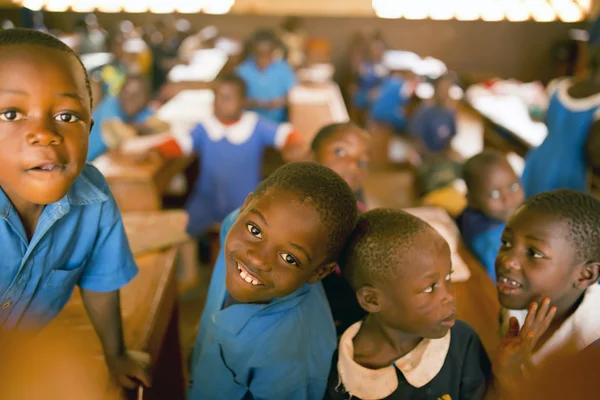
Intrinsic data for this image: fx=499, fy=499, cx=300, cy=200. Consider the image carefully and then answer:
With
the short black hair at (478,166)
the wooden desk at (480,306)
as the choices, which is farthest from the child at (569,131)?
the wooden desk at (480,306)

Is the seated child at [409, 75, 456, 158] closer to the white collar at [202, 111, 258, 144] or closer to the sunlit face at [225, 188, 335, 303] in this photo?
the white collar at [202, 111, 258, 144]

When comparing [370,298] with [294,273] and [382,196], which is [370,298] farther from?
[382,196]

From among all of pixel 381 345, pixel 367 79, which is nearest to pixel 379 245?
pixel 381 345

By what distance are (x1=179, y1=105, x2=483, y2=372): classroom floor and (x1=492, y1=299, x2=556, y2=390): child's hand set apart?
88 centimetres

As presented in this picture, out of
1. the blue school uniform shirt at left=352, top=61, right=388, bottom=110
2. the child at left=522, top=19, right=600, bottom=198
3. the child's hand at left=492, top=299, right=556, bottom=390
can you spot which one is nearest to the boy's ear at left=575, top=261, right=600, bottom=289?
the child's hand at left=492, top=299, right=556, bottom=390

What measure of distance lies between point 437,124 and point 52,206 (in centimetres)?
324

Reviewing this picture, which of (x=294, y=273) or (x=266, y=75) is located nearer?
(x=294, y=273)

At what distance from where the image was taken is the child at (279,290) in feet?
3.14

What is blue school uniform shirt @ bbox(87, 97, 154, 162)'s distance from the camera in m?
2.62

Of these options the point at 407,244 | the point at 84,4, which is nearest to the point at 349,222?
the point at 407,244

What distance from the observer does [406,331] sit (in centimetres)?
103

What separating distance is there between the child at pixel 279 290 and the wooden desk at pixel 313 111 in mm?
2160

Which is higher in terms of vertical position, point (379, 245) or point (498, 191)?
point (379, 245)

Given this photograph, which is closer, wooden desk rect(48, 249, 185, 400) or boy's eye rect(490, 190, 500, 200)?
wooden desk rect(48, 249, 185, 400)
